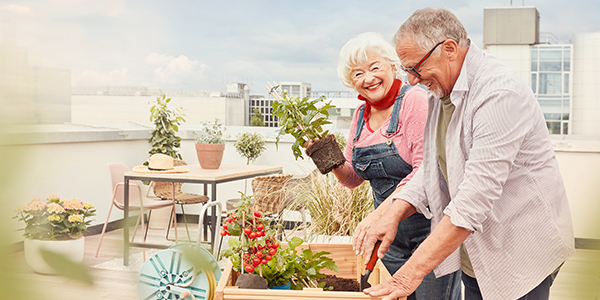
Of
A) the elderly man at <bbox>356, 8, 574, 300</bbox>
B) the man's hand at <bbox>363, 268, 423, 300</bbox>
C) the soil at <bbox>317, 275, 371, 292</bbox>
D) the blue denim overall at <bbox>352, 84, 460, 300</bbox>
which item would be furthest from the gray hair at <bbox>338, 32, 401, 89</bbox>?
the man's hand at <bbox>363, 268, 423, 300</bbox>

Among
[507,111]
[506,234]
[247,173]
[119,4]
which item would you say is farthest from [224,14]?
[247,173]

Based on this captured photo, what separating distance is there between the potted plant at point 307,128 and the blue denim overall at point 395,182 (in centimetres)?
9

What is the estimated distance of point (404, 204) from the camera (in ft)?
4.05

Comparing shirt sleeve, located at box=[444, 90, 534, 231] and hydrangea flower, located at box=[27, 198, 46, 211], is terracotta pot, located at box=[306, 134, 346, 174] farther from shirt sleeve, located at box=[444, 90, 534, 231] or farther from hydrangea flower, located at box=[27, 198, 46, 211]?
hydrangea flower, located at box=[27, 198, 46, 211]

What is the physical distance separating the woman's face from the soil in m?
0.61

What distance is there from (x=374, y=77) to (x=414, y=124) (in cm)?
22

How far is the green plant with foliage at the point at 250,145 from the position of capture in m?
5.64

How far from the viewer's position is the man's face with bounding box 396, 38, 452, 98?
3.37 ft

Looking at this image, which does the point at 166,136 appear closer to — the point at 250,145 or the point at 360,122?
the point at 250,145

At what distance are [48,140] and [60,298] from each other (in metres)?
0.05

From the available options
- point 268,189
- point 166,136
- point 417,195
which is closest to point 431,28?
point 417,195

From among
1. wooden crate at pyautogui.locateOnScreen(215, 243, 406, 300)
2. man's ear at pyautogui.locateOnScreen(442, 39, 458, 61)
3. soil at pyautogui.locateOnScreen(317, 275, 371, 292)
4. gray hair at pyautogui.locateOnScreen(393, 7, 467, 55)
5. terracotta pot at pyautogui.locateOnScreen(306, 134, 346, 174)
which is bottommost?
soil at pyautogui.locateOnScreen(317, 275, 371, 292)

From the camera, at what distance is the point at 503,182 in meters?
0.93

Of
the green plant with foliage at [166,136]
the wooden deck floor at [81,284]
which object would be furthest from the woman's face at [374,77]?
the green plant with foliage at [166,136]
